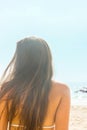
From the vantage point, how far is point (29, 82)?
2.15m

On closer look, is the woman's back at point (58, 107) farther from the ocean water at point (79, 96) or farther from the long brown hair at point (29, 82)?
the ocean water at point (79, 96)

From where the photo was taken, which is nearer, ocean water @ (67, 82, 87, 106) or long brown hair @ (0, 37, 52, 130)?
long brown hair @ (0, 37, 52, 130)

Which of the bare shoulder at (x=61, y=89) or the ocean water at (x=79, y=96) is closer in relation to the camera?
the bare shoulder at (x=61, y=89)

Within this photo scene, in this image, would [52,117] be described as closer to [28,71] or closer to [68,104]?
[68,104]

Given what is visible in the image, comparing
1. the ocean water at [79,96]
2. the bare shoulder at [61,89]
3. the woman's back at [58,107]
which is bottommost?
the ocean water at [79,96]

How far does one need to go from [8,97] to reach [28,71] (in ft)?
0.58

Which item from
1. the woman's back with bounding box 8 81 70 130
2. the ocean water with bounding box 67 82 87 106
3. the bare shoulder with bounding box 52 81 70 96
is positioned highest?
the bare shoulder with bounding box 52 81 70 96

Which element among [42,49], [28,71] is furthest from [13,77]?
[42,49]

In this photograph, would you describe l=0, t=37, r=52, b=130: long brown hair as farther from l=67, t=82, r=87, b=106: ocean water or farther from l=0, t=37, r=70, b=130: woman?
l=67, t=82, r=87, b=106: ocean water

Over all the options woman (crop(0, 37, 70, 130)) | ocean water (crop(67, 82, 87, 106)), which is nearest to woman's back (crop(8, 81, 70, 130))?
woman (crop(0, 37, 70, 130))

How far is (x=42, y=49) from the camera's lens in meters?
2.17

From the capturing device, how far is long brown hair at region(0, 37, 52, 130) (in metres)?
2.12

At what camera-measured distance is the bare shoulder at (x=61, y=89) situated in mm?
2150

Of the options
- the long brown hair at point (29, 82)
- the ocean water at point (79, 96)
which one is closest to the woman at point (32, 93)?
the long brown hair at point (29, 82)
